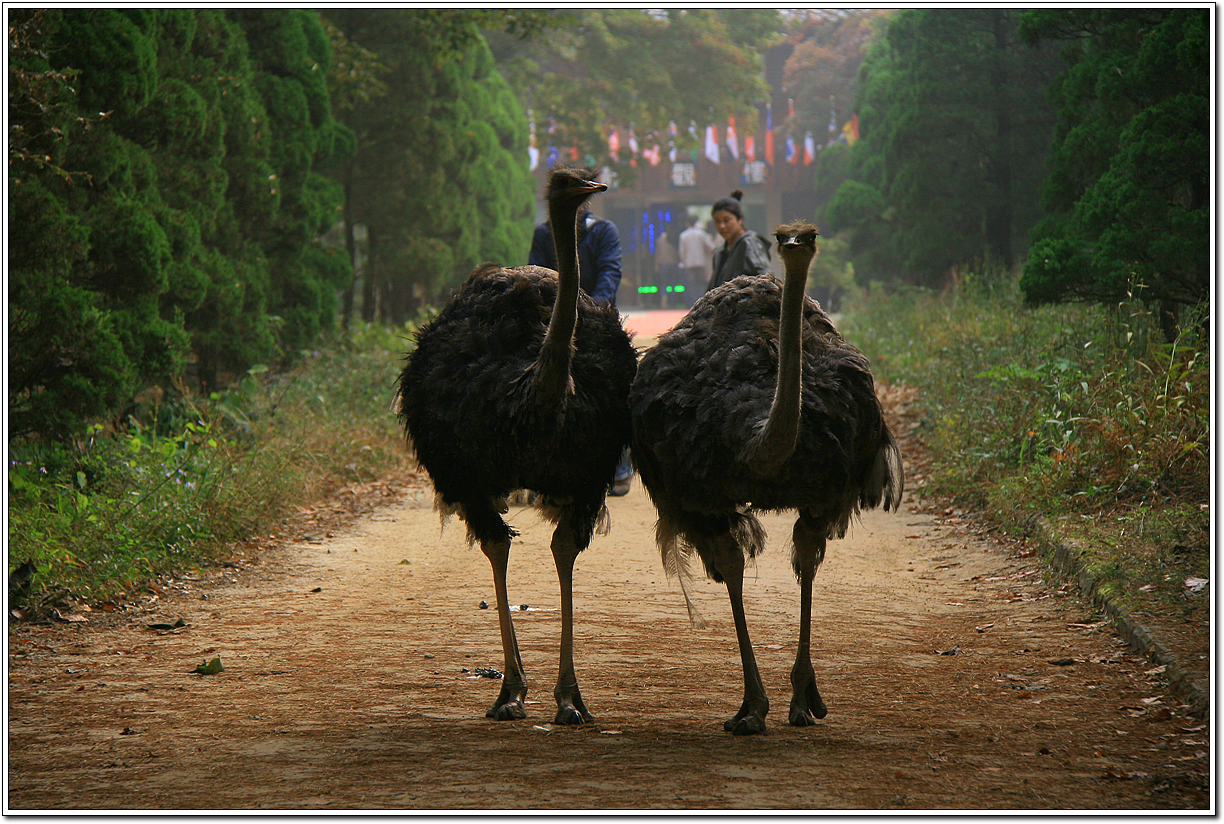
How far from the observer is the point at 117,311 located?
8.91m

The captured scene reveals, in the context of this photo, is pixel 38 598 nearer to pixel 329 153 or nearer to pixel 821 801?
pixel 821 801

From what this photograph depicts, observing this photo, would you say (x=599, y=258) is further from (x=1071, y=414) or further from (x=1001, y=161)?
(x=1001, y=161)

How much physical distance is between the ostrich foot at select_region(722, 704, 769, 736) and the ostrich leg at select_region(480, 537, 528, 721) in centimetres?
86

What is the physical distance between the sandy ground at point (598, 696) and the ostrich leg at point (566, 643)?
0.11 meters

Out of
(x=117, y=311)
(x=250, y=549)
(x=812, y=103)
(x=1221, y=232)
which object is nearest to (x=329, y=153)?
(x=117, y=311)

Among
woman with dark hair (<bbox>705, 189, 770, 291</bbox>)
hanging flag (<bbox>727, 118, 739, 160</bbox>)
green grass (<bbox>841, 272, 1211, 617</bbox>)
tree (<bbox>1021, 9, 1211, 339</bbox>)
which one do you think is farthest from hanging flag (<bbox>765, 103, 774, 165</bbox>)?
woman with dark hair (<bbox>705, 189, 770, 291</bbox>)

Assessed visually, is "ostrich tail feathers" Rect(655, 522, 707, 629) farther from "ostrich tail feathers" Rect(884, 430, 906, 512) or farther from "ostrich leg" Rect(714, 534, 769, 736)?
"ostrich tail feathers" Rect(884, 430, 906, 512)

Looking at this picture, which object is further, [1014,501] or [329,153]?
[329,153]

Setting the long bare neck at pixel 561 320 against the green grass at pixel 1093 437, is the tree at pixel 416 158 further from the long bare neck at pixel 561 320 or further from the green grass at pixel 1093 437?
the long bare neck at pixel 561 320

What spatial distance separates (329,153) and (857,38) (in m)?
25.7

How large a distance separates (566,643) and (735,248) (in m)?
4.39

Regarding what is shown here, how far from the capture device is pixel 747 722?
13.8 ft

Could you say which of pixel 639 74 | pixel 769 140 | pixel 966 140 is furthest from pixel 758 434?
pixel 769 140

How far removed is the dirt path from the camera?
11.8 feet
